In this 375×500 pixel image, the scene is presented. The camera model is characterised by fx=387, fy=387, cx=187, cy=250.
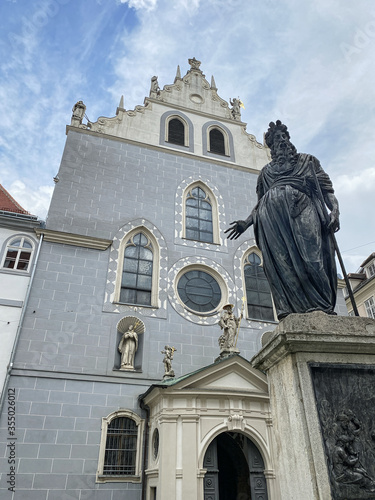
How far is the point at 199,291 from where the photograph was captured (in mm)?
13203

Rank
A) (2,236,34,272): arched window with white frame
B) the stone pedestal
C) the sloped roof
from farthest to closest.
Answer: the sloped roof → (2,236,34,272): arched window with white frame → the stone pedestal

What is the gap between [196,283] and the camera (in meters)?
13.3

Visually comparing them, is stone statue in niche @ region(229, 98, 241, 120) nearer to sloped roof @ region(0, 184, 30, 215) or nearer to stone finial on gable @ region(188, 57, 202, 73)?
stone finial on gable @ region(188, 57, 202, 73)

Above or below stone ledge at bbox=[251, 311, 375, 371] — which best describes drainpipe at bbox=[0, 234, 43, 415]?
above

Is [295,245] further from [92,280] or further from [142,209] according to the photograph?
[142,209]

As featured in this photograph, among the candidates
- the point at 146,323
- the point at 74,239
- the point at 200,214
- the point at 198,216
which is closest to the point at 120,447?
the point at 146,323

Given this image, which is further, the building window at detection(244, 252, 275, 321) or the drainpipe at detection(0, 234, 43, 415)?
the building window at detection(244, 252, 275, 321)

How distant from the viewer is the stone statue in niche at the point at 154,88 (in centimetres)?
1783

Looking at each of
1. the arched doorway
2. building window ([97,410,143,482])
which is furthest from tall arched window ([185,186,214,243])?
the arched doorway

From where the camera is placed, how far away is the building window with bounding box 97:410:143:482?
9586mm

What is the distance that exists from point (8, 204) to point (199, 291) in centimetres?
749

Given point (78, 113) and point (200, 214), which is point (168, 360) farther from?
point (78, 113)

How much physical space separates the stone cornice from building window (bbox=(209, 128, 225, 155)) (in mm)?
7050

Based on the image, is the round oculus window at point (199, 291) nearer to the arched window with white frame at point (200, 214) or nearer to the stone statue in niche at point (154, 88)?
the arched window with white frame at point (200, 214)
